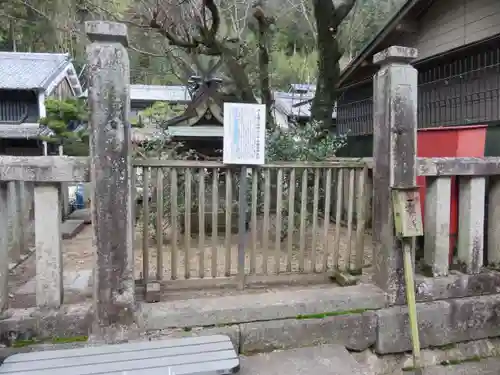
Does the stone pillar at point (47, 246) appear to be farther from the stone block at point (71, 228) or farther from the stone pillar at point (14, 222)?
the stone block at point (71, 228)

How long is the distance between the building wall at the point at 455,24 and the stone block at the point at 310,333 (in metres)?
4.62

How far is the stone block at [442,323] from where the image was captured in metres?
3.20

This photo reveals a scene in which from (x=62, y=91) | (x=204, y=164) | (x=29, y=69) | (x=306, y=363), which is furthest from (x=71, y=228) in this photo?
(x=62, y=91)

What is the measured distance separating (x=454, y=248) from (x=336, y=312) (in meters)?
1.56

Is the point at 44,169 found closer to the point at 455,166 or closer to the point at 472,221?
the point at 455,166

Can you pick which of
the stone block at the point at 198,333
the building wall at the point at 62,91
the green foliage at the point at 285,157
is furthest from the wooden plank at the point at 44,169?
the building wall at the point at 62,91

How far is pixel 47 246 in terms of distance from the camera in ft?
9.16

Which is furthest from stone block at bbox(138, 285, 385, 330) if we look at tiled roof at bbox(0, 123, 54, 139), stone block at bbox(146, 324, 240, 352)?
tiled roof at bbox(0, 123, 54, 139)

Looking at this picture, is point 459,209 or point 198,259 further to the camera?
point 198,259

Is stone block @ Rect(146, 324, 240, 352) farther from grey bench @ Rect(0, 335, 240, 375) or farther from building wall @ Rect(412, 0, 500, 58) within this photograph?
building wall @ Rect(412, 0, 500, 58)

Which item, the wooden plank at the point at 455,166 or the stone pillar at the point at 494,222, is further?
the stone pillar at the point at 494,222

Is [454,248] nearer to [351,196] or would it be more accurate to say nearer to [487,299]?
[487,299]

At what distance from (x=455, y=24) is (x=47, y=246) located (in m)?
6.93

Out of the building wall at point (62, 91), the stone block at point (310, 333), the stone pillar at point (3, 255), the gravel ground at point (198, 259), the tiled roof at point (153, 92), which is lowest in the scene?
the stone block at point (310, 333)
